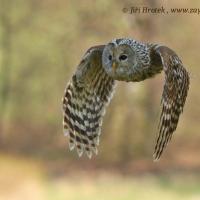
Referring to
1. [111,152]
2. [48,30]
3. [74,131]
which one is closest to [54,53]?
[48,30]

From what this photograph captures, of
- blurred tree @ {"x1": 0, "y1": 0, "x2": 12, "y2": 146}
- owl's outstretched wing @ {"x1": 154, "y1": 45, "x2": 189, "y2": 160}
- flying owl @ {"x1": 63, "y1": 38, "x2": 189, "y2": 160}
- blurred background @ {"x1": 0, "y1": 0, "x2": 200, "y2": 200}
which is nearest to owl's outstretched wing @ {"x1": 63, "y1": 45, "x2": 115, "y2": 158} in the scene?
flying owl @ {"x1": 63, "y1": 38, "x2": 189, "y2": 160}

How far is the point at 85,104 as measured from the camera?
95.7 inches

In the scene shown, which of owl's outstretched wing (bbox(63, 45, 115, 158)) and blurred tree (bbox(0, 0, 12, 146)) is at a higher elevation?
blurred tree (bbox(0, 0, 12, 146))

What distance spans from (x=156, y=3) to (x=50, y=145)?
1.44 m

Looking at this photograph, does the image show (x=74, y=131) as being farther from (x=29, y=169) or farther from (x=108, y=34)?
(x=29, y=169)

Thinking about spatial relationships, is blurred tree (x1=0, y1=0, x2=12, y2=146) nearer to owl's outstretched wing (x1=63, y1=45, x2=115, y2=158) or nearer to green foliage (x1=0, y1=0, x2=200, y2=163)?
green foliage (x1=0, y1=0, x2=200, y2=163)

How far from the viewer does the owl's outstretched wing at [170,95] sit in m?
2.11

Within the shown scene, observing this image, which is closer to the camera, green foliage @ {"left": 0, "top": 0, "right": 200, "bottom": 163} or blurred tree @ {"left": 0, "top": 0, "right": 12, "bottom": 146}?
green foliage @ {"left": 0, "top": 0, "right": 200, "bottom": 163}

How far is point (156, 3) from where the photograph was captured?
5.27m

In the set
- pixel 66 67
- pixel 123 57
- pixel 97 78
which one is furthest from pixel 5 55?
pixel 123 57

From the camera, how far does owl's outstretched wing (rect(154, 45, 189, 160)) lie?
6.93ft

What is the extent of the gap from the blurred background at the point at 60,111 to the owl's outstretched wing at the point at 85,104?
2.91 m

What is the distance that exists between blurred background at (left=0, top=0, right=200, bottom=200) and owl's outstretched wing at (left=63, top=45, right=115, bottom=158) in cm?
→ 291

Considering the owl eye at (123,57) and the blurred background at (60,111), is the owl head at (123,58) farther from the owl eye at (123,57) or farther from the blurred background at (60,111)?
the blurred background at (60,111)
